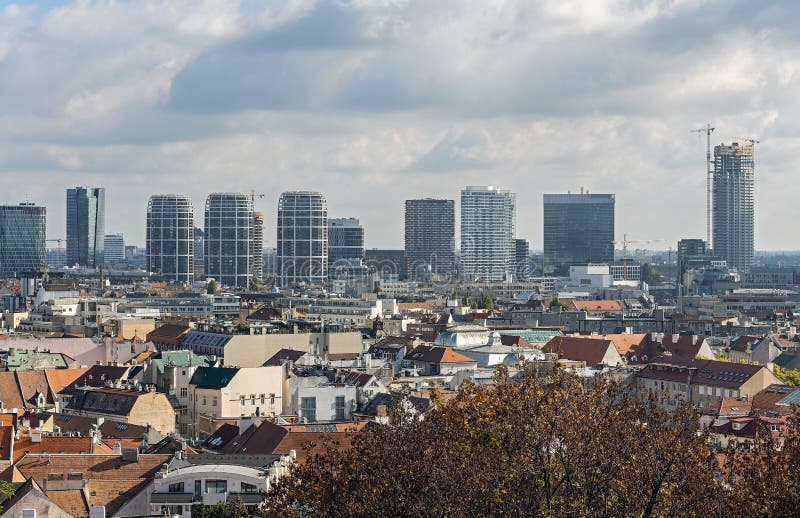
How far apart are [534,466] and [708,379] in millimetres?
65324

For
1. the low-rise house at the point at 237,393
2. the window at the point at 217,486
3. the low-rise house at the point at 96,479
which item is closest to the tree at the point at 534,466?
the window at the point at 217,486

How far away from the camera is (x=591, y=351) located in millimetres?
116750

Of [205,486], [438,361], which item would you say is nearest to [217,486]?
[205,486]

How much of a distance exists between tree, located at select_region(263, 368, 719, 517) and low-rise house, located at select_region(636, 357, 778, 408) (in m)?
55.4

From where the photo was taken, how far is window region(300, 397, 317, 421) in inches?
3125

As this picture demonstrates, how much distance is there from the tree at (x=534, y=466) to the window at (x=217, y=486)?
1180 cm

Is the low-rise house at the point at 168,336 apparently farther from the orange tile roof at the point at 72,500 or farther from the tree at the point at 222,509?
the tree at the point at 222,509

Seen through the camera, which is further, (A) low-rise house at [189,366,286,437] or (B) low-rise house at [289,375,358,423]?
(A) low-rise house at [189,366,286,437]

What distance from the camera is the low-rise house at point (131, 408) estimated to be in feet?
251

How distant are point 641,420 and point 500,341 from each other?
86.8 meters

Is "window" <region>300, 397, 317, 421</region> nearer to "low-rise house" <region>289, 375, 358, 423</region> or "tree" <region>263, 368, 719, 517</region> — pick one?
"low-rise house" <region>289, 375, 358, 423</region>

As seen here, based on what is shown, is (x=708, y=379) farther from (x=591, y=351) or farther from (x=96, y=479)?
(x=96, y=479)

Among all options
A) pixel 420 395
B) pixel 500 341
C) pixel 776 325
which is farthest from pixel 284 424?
pixel 776 325

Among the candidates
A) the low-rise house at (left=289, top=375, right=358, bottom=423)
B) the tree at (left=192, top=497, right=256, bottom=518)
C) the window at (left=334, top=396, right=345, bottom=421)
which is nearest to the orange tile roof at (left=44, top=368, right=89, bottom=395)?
the low-rise house at (left=289, top=375, right=358, bottom=423)
